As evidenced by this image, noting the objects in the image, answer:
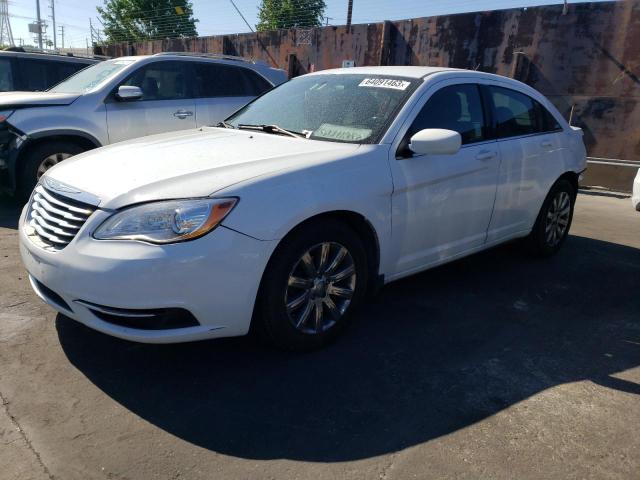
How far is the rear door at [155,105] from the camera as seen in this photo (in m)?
6.61

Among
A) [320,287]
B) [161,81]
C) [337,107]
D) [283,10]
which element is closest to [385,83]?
[337,107]

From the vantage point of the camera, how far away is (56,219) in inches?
117

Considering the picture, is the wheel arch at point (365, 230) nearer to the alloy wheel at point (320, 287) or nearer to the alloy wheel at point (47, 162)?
the alloy wheel at point (320, 287)

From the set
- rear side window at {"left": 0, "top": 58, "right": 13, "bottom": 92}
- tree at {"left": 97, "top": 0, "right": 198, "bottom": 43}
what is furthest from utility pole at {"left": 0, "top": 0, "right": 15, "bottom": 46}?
rear side window at {"left": 0, "top": 58, "right": 13, "bottom": 92}

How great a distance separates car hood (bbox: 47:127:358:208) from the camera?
2.80 m

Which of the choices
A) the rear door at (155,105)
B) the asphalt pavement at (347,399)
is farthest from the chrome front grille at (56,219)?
the rear door at (155,105)

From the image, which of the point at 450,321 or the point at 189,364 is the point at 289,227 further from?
the point at 450,321

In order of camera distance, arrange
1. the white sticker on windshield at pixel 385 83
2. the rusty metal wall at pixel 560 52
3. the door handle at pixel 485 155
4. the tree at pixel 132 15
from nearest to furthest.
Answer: the white sticker on windshield at pixel 385 83 → the door handle at pixel 485 155 → the rusty metal wall at pixel 560 52 → the tree at pixel 132 15

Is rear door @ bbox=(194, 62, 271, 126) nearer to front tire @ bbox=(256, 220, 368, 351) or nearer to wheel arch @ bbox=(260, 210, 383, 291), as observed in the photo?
wheel arch @ bbox=(260, 210, 383, 291)

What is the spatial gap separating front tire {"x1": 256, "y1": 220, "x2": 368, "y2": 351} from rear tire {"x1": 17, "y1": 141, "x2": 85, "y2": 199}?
4326mm

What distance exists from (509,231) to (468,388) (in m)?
2.11

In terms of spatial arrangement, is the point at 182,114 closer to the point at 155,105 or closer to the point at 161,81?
the point at 155,105

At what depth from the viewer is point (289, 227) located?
2891 millimetres

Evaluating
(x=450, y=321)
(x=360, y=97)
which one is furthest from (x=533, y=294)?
(x=360, y=97)
